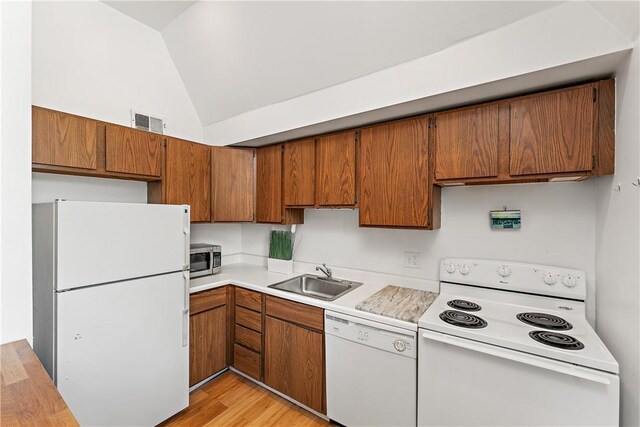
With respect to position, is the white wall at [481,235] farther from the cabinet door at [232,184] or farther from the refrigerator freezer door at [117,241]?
the refrigerator freezer door at [117,241]

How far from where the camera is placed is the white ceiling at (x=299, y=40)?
148 cm

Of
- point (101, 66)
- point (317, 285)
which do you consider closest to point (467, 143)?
point (317, 285)

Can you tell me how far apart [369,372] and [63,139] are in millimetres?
2436

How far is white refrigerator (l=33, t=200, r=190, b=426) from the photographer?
153 cm

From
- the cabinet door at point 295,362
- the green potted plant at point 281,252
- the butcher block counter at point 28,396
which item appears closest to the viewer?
the butcher block counter at point 28,396

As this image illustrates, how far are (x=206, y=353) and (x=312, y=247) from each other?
1.27 m

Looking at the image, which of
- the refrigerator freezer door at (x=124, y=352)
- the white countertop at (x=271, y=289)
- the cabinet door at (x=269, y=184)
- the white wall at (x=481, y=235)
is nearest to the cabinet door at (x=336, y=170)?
the white wall at (x=481, y=235)

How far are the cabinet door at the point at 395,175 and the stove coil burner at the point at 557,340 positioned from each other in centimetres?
80

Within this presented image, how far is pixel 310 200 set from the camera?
243 cm

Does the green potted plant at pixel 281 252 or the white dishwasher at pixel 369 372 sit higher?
the green potted plant at pixel 281 252

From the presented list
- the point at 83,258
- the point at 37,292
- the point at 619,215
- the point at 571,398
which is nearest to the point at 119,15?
the point at 83,258

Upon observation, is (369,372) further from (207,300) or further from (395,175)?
(207,300)

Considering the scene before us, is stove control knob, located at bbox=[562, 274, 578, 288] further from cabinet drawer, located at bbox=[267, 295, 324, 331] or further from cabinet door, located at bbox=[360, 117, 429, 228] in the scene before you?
cabinet drawer, located at bbox=[267, 295, 324, 331]

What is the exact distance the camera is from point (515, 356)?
1297 millimetres
